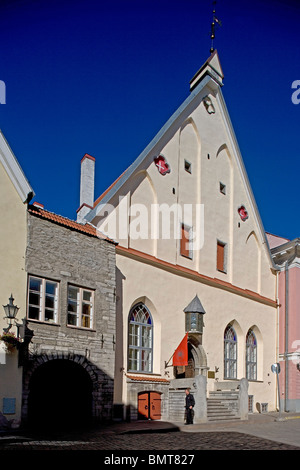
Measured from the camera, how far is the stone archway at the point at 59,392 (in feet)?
46.3

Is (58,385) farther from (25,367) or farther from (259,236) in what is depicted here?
(259,236)

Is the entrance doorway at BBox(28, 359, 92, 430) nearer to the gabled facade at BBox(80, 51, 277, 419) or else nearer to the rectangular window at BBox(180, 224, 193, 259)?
the gabled facade at BBox(80, 51, 277, 419)

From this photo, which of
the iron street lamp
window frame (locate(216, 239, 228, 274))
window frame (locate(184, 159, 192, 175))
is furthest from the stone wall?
window frame (locate(216, 239, 228, 274))

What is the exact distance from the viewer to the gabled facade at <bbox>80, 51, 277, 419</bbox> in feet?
62.4

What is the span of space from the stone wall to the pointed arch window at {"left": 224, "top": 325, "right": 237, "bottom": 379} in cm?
846

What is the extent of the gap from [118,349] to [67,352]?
3351mm

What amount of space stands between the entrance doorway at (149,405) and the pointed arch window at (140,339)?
40.7 inches

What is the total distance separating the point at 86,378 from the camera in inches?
619

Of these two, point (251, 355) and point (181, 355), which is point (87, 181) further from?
point (251, 355)

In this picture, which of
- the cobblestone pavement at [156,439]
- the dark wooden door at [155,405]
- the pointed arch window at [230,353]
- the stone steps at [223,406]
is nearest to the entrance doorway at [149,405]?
the dark wooden door at [155,405]

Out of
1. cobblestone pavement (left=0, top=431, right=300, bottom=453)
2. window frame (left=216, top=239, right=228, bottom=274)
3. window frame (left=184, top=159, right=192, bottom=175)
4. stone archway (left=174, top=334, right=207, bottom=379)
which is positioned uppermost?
window frame (left=184, top=159, right=192, bottom=175)

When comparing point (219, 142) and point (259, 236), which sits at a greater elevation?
point (219, 142)

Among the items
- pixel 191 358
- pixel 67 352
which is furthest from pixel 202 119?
pixel 67 352
